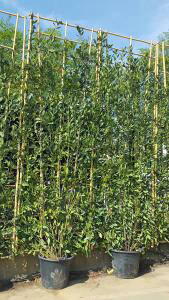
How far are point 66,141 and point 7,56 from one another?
1227 millimetres

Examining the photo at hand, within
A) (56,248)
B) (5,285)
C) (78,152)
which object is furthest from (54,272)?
(78,152)

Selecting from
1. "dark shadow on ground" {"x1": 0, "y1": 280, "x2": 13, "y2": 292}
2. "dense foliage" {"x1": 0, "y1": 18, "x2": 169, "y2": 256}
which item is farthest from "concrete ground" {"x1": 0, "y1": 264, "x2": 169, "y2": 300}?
"dense foliage" {"x1": 0, "y1": 18, "x2": 169, "y2": 256}

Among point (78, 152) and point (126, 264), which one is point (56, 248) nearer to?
point (126, 264)

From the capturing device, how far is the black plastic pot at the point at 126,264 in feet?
14.5

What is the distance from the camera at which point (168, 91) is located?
533cm

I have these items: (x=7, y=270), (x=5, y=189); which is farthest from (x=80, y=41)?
(x=7, y=270)

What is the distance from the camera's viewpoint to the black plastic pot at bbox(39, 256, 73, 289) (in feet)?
12.9

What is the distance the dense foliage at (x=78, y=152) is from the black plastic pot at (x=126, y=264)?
0.55ft

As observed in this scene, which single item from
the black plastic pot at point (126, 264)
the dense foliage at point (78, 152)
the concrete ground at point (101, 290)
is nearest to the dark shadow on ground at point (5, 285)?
the concrete ground at point (101, 290)

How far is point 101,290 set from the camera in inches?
158

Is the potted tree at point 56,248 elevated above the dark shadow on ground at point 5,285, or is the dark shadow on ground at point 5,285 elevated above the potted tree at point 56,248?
the potted tree at point 56,248

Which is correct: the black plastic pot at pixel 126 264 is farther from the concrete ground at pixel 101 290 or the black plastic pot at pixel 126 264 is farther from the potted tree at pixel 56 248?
the potted tree at pixel 56 248

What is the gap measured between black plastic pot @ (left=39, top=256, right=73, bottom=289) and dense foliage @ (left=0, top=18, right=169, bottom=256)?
184 millimetres

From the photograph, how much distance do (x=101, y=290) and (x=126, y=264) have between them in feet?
1.81
